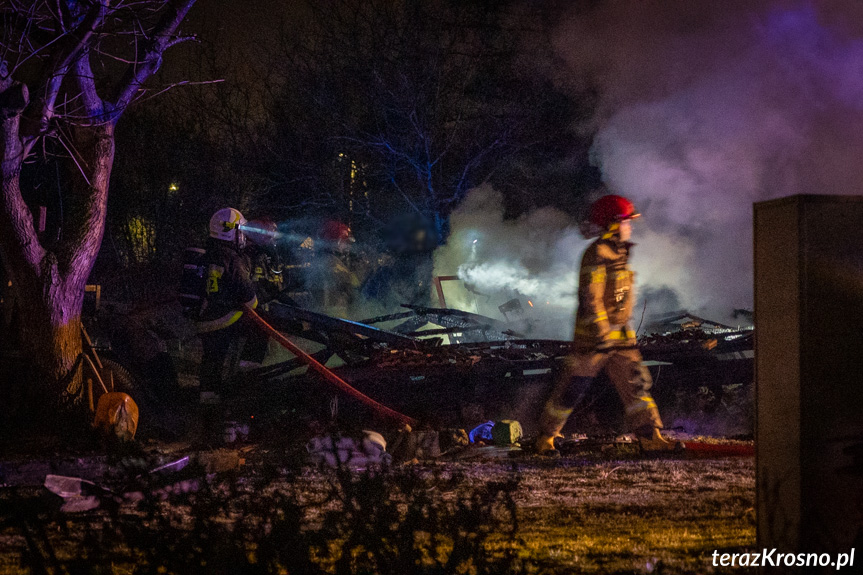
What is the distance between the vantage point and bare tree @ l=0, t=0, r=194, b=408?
252 inches

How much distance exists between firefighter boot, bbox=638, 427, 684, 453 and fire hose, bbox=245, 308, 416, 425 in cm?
236

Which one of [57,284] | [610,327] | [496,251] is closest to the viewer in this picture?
[610,327]

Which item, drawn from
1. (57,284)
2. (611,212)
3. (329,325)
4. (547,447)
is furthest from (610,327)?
(57,284)

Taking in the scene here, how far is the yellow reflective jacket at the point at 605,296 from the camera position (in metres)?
5.20

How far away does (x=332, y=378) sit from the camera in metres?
7.02

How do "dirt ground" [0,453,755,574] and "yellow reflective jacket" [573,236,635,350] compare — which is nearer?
"dirt ground" [0,453,755,574]

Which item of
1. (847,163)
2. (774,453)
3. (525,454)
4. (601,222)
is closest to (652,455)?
(525,454)

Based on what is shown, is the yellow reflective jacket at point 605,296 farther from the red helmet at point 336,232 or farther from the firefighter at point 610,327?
the red helmet at point 336,232

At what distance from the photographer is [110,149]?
287 inches

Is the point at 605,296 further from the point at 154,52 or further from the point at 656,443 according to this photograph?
the point at 154,52

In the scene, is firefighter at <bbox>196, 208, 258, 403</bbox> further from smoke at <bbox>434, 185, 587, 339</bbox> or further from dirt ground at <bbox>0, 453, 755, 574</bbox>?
smoke at <bbox>434, 185, 587, 339</bbox>

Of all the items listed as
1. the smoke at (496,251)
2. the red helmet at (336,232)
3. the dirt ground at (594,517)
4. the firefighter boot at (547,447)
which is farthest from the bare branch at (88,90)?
the smoke at (496,251)

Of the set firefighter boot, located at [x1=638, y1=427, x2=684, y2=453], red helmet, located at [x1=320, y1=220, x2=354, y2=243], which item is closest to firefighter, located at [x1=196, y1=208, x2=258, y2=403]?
firefighter boot, located at [x1=638, y1=427, x2=684, y2=453]

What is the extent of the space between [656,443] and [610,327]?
3.54 feet
